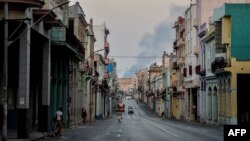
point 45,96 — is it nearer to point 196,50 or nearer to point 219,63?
point 219,63

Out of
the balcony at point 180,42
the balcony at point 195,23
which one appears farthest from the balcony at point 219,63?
the balcony at point 180,42

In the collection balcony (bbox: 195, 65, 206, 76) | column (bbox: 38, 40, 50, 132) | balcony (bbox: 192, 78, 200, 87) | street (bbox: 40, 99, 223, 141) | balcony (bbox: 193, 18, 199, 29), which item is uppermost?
balcony (bbox: 193, 18, 199, 29)

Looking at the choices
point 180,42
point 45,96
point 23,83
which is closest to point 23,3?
point 23,83

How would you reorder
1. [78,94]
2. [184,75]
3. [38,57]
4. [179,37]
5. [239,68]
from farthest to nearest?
[179,37] < [184,75] < [78,94] < [239,68] < [38,57]

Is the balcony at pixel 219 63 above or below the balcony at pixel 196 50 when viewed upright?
below

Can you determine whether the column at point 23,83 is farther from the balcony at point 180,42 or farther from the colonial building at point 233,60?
the balcony at point 180,42

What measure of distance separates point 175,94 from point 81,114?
44519mm

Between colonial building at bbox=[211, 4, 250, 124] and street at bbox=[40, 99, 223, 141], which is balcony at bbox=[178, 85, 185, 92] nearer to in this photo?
colonial building at bbox=[211, 4, 250, 124]

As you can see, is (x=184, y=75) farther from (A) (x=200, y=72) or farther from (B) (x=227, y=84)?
(B) (x=227, y=84)

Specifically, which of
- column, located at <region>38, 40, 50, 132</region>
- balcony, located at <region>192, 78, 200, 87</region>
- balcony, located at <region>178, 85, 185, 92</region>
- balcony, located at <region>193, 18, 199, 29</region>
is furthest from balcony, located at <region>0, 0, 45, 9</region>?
balcony, located at <region>178, 85, 185, 92</region>

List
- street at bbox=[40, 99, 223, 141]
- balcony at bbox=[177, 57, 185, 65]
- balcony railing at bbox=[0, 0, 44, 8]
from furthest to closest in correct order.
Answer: balcony at bbox=[177, 57, 185, 65], street at bbox=[40, 99, 223, 141], balcony railing at bbox=[0, 0, 44, 8]

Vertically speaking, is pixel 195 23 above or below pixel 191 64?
above

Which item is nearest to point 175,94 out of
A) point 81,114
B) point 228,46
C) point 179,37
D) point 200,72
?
point 179,37

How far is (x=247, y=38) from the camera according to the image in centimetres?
6069
